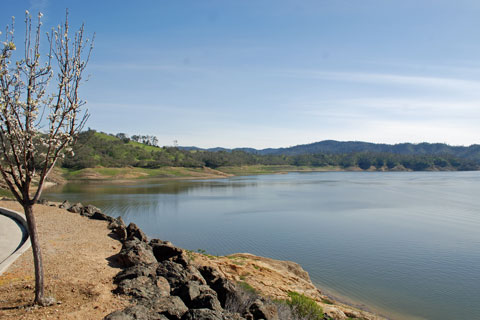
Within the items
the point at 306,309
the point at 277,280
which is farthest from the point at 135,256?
the point at 277,280

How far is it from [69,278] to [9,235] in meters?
7.69

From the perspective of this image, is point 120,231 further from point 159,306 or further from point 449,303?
point 449,303

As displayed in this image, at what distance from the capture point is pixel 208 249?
19.9 m

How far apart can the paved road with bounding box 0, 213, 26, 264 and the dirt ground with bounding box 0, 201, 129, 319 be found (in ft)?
2.61

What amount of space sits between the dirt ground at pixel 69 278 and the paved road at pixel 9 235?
79 cm

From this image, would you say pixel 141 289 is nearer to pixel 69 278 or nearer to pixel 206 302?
pixel 206 302

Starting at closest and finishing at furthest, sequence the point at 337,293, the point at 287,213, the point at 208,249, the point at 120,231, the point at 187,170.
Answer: the point at 337,293, the point at 120,231, the point at 208,249, the point at 287,213, the point at 187,170

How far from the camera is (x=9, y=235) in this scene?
14133mm

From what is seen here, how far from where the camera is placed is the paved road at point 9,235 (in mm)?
11766

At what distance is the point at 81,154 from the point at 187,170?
32.1 m

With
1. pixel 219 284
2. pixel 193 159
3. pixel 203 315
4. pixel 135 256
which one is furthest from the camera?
pixel 193 159

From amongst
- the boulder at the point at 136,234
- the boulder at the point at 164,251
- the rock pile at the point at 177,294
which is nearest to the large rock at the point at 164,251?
the boulder at the point at 164,251

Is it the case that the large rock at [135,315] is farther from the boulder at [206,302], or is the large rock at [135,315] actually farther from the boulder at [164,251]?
the boulder at [164,251]

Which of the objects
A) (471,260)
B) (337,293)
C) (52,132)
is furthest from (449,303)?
(52,132)
